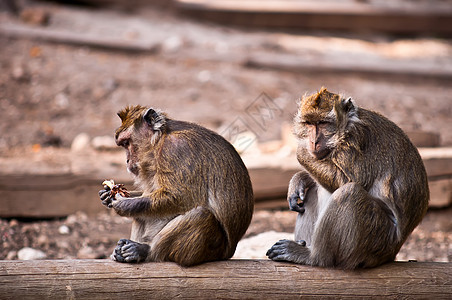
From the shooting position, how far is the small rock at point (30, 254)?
669 centimetres

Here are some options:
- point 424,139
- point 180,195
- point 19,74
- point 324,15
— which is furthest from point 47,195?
point 324,15

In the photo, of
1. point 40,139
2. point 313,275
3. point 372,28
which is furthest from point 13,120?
point 372,28

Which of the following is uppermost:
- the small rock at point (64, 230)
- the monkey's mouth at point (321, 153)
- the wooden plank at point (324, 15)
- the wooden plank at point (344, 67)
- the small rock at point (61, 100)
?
the wooden plank at point (324, 15)

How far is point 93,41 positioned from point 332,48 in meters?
6.00

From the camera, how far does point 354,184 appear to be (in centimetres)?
475

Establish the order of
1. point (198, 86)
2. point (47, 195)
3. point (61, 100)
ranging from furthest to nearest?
point (198, 86) < point (61, 100) < point (47, 195)

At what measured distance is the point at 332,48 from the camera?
1530 centimetres

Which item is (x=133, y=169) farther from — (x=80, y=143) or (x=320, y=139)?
(x=80, y=143)

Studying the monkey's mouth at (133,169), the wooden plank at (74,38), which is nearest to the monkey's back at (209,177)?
the monkey's mouth at (133,169)

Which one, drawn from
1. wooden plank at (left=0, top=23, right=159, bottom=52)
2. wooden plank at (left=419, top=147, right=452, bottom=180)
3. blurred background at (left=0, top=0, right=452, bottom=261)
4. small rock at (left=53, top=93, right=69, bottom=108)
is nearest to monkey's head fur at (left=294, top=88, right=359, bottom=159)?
blurred background at (left=0, top=0, right=452, bottom=261)

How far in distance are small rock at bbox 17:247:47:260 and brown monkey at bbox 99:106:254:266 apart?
204 centimetres

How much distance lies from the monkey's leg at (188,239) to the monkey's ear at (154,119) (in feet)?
2.62

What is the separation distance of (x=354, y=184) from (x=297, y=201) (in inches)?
32.1

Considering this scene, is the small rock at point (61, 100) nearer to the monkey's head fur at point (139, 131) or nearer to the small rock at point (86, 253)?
the small rock at point (86, 253)
